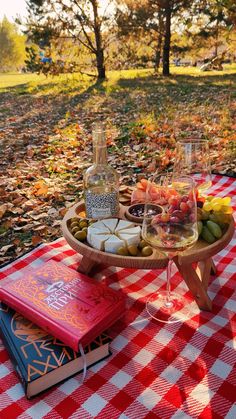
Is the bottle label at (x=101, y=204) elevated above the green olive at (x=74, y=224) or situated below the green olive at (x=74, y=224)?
above

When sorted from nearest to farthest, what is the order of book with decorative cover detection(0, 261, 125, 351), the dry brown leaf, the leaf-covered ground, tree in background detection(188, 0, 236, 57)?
book with decorative cover detection(0, 261, 125, 351), the dry brown leaf, the leaf-covered ground, tree in background detection(188, 0, 236, 57)

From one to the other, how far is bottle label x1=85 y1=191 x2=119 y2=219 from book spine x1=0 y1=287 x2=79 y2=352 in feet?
1.93

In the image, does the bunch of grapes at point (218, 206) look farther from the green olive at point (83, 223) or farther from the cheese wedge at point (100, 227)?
the green olive at point (83, 223)

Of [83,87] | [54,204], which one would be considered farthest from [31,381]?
[83,87]

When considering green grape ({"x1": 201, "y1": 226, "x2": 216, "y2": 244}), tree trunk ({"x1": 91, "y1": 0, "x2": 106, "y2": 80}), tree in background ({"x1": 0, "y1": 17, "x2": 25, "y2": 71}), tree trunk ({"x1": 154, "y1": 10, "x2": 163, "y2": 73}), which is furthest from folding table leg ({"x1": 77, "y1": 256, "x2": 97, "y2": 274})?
tree in background ({"x1": 0, "y1": 17, "x2": 25, "y2": 71})

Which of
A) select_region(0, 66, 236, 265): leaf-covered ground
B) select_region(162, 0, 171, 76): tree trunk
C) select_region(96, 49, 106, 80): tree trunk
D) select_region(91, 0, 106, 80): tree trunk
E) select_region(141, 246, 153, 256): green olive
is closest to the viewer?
select_region(141, 246, 153, 256): green olive

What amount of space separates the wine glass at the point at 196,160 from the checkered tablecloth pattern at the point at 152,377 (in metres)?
0.58

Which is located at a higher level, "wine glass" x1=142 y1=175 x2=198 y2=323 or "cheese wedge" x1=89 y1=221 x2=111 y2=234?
"wine glass" x1=142 y1=175 x2=198 y2=323

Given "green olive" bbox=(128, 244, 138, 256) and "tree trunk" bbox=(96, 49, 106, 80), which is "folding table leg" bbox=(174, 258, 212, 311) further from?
"tree trunk" bbox=(96, 49, 106, 80)

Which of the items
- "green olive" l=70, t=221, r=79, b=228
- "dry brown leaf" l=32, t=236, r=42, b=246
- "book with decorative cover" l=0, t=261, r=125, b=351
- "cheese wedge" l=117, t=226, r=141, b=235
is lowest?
"dry brown leaf" l=32, t=236, r=42, b=246

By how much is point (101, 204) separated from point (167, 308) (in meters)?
0.60

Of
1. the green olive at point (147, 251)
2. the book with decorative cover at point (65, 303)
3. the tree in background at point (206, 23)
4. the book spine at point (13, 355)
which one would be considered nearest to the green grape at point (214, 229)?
the green olive at point (147, 251)

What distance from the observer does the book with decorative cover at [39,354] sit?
1305mm

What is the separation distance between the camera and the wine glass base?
1.73 m
